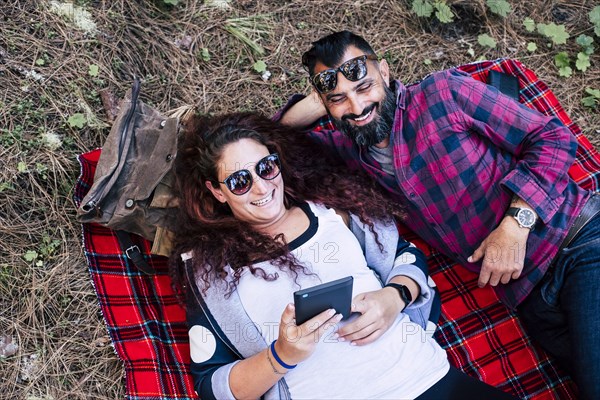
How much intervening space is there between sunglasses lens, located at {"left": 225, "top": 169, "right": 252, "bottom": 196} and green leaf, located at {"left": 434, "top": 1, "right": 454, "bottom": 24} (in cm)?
248

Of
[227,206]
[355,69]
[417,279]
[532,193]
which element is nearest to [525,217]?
[532,193]

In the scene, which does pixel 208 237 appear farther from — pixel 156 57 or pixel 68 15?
pixel 68 15

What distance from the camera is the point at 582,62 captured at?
4750 mm

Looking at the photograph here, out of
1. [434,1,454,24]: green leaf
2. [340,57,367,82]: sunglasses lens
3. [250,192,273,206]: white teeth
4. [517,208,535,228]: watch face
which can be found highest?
[434,1,454,24]: green leaf

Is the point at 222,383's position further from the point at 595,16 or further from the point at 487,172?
the point at 595,16


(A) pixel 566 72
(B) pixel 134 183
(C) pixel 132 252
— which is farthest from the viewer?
(A) pixel 566 72

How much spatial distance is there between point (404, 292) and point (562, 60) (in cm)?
270

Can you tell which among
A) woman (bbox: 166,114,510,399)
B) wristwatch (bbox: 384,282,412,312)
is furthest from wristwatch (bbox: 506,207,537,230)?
wristwatch (bbox: 384,282,412,312)

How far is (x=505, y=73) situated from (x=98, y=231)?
3044 mm

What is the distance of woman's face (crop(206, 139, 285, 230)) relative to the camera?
3.15m

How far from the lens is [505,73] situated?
4406mm

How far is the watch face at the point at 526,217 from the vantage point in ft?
10.9

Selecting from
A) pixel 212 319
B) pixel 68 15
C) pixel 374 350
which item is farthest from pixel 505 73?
pixel 68 15

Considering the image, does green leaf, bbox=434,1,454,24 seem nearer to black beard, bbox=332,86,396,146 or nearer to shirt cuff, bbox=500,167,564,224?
black beard, bbox=332,86,396,146
